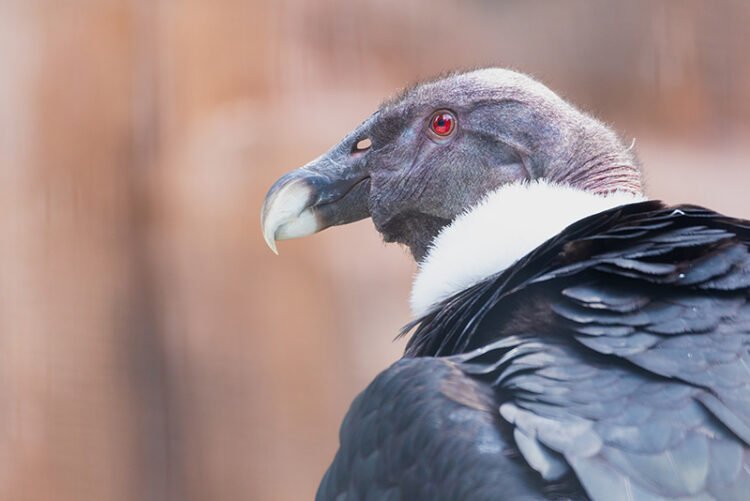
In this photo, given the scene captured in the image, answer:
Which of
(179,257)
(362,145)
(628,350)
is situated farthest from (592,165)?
(179,257)

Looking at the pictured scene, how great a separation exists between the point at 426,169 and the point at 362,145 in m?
0.27

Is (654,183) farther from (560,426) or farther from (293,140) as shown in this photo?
(560,426)

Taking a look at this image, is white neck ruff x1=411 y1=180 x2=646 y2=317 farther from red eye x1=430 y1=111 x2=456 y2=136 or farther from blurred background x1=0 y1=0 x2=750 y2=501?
blurred background x1=0 y1=0 x2=750 y2=501

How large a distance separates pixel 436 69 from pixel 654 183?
1417 mm

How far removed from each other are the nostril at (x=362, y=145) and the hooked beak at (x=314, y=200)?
0.24 feet

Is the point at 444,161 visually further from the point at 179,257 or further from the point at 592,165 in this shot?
the point at 179,257

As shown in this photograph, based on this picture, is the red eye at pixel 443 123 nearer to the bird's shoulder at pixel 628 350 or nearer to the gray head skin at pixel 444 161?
the gray head skin at pixel 444 161

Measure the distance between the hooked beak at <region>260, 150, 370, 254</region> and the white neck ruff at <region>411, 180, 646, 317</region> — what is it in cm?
54

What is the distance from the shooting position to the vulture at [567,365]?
1.84 m

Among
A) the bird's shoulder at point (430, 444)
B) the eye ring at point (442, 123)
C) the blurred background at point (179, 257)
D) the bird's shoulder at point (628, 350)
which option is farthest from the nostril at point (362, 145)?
the blurred background at point (179, 257)

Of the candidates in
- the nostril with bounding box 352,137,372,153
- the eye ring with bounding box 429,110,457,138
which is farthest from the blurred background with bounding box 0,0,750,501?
the eye ring with bounding box 429,110,457,138

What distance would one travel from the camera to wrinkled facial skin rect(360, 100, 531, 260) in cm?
328

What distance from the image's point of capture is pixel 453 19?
6629 millimetres

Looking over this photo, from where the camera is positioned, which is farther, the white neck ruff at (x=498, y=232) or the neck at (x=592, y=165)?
the neck at (x=592, y=165)
